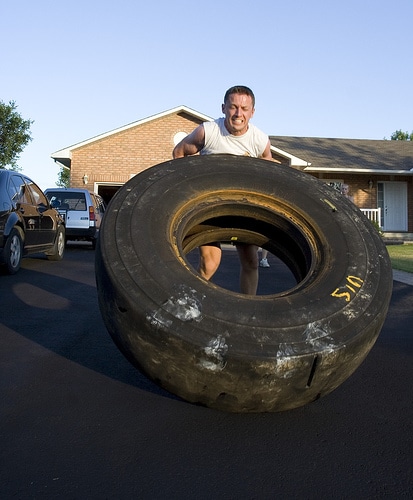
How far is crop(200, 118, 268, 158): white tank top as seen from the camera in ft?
12.6

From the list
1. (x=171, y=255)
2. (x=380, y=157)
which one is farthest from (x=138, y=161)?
(x=171, y=255)

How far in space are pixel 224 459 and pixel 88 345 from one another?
77.0 inches

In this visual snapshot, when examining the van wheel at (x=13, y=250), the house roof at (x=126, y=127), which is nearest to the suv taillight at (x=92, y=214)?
the van wheel at (x=13, y=250)

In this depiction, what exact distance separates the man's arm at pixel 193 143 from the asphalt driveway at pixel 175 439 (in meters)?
1.55

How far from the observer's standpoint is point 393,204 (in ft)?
76.4

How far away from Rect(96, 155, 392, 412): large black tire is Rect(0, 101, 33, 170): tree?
32.4 m

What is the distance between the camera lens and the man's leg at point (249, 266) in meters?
4.02

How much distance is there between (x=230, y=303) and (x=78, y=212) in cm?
1239

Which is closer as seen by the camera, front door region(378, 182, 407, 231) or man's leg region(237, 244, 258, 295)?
man's leg region(237, 244, 258, 295)

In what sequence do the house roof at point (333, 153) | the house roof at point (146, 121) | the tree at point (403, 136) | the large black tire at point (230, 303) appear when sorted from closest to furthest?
the large black tire at point (230, 303), the house roof at point (146, 121), the house roof at point (333, 153), the tree at point (403, 136)

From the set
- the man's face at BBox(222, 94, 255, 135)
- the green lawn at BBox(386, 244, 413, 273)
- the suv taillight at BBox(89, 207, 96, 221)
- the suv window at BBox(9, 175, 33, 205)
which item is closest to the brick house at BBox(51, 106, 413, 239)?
the suv taillight at BBox(89, 207, 96, 221)

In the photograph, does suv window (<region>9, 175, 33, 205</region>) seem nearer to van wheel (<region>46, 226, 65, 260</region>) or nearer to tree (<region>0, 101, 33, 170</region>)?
van wheel (<region>46, 226, 65, 260</region>)

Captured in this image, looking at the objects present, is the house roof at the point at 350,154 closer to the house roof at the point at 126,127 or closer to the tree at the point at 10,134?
the house roof at the point at 126,127

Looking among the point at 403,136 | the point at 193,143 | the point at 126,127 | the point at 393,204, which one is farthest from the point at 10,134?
the point at 403,136
